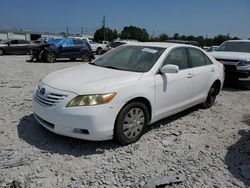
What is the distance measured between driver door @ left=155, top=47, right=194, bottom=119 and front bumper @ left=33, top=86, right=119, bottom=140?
997 mm

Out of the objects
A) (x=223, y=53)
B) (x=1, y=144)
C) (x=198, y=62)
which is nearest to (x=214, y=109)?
(x=198, y=62)

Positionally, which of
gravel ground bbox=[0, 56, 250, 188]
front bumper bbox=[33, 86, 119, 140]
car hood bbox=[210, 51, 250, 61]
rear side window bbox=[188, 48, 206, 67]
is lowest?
gravel ground bbox=[0, 56, 250, 188]

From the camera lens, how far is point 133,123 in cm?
409

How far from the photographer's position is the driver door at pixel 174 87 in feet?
14.6

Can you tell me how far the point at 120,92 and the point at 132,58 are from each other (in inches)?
47.8

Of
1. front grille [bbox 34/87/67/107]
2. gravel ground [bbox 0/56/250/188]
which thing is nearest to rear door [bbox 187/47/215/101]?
gravel ground [bbox 0/56/250/188]

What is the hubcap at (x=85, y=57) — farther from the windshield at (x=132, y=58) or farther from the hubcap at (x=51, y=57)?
the windshield at (x=132, y=58)

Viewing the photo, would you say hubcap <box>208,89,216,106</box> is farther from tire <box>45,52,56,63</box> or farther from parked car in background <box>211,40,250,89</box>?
tire <box>45,52,56,63</box>

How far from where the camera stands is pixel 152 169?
355cm

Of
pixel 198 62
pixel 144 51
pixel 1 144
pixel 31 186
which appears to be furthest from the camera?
pixel 198 62

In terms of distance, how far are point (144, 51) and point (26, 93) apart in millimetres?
3605

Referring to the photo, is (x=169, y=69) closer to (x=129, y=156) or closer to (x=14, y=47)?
(x=129, y=156)

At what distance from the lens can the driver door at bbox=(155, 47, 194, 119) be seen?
4.44 m

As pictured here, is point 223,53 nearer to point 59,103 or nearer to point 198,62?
point 198,62
